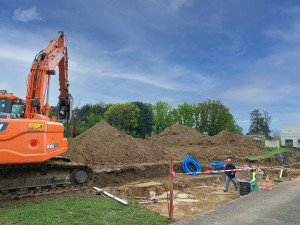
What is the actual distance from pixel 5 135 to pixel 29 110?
1.26 m

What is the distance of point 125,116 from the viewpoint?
3812cm

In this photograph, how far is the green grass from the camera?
16.9 ft

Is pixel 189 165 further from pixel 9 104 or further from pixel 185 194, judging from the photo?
pixel 9 104

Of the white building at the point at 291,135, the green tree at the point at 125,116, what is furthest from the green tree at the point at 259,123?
the green tree at the point at 125,116

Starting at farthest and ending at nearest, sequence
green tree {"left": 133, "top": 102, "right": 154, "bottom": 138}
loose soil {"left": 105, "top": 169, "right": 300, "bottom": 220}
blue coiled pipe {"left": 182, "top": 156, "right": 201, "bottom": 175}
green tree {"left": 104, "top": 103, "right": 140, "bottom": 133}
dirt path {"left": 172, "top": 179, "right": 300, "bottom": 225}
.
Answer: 1. green tree {"left": 133, "top": 102, "right": 154, "bottom": 138}
2. green tree {"left": 104, "top": 103, "right": 140, "bottom": 133}
3. blue coiled pipe {"left": 182, "top": 156, "right": 201, "bottom": 175}
4. loose soil {"left": 105, "top": 169, "right": 300, "bottom": 220}
5. dirt path {"left": 172, "top": 179, "right": 300, "bottom": 225}

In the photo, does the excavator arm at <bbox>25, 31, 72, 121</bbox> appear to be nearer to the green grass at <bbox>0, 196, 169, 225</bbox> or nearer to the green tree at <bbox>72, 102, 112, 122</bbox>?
the green grass at <bbox>0, 196, 169, 225</bbox>

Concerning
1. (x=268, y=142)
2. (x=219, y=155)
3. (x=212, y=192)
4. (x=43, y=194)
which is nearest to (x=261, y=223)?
(x=212, y=192)

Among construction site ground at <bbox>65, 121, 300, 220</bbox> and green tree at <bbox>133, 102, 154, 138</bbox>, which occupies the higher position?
green tree at <bbox>133, 102, 154, 138</bbox>

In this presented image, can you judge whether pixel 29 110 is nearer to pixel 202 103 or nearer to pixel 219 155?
pixel 219 155

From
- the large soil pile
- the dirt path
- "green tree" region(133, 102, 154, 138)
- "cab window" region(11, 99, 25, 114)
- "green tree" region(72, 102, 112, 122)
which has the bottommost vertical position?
the dirt path

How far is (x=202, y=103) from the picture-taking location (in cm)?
4644

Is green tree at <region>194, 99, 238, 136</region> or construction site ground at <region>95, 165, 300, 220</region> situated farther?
green tree at <region>194, 99, 238, 136</region>

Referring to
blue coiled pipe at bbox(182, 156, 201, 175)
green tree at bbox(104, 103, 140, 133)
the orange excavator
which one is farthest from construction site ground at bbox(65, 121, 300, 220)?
green tree at bbox(104, 103, 140, 133)

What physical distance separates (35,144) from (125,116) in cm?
3229
